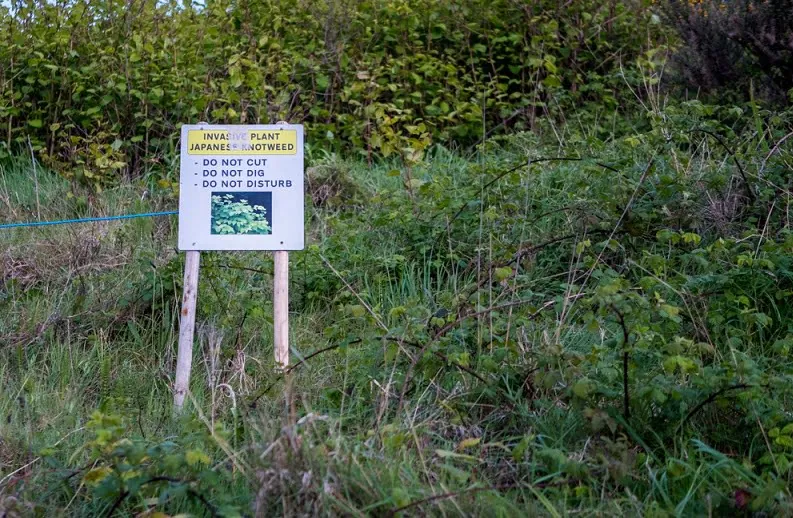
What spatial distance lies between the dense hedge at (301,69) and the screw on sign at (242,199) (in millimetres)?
2622

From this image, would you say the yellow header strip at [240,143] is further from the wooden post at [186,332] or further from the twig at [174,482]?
the twig at [174,482]

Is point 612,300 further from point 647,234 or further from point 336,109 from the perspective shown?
point 336,109

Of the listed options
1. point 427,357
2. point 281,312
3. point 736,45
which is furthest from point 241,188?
point 736,45

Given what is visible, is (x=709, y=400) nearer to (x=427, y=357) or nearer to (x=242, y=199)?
(x=427, y=357)

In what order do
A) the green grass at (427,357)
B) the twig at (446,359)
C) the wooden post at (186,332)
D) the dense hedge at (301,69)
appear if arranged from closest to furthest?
1. the green grass at (427,357)
2. the twig at (446,359)
3. the wooden post at (186,332)
4. the dense hedge at (301,69)

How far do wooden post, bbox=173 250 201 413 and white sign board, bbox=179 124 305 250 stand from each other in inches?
3.6

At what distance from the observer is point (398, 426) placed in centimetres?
354

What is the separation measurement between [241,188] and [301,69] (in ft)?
12.4

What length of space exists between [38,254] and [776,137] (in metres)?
4.53

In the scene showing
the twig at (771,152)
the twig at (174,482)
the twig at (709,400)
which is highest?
the twig at (771,152)

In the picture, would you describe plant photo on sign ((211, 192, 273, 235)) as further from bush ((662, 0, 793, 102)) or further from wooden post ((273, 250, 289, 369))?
bush ((662, 0, 793, 102))

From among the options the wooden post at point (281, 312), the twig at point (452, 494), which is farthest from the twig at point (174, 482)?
the wooden post at point (281, 312)

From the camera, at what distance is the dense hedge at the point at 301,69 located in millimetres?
7523

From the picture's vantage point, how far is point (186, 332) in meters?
4.38
